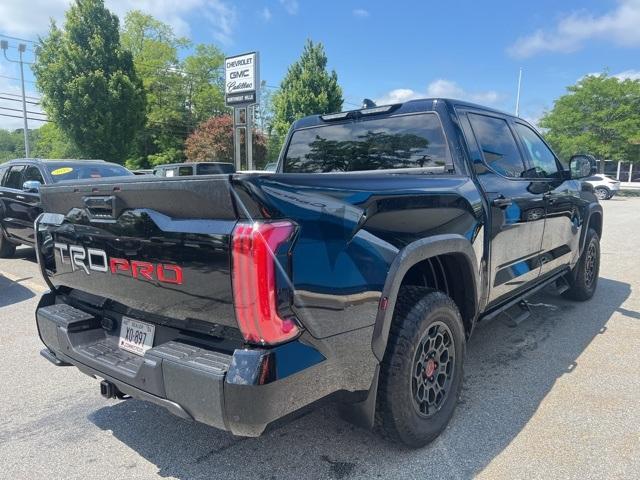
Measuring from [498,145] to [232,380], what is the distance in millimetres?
2835

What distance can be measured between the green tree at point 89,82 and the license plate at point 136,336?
22696mm

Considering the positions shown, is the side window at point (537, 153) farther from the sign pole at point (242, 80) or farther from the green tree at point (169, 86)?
the green tree at point (169, 86)

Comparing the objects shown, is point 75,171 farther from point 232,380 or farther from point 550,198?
point 232,380

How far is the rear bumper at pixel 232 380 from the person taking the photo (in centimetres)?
176

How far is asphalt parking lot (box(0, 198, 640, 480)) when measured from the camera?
2.44 meters

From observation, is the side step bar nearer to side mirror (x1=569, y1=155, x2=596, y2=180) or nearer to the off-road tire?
the off-road tire

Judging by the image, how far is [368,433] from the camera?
2.72 metres

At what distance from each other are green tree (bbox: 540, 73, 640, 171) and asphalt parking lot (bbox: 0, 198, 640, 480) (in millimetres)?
31209

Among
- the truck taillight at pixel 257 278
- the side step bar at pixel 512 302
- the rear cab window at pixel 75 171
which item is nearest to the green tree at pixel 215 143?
the rear cab window at pixel 75 171

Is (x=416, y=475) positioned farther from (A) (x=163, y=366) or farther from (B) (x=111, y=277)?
(B) (x=111, y=277)

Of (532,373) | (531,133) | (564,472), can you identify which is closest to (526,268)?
(532,373)

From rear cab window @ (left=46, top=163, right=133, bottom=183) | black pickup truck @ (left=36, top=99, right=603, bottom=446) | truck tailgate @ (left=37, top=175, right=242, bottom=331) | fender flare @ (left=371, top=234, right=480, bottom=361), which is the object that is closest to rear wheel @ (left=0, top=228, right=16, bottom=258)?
rear cab window @ (left=46, top=163, right=133, bottom=183)

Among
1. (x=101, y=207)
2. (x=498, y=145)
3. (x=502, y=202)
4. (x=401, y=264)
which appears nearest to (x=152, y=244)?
(x=101, y=207)

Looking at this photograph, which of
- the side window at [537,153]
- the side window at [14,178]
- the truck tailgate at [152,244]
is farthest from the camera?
the side window at [14,178]
